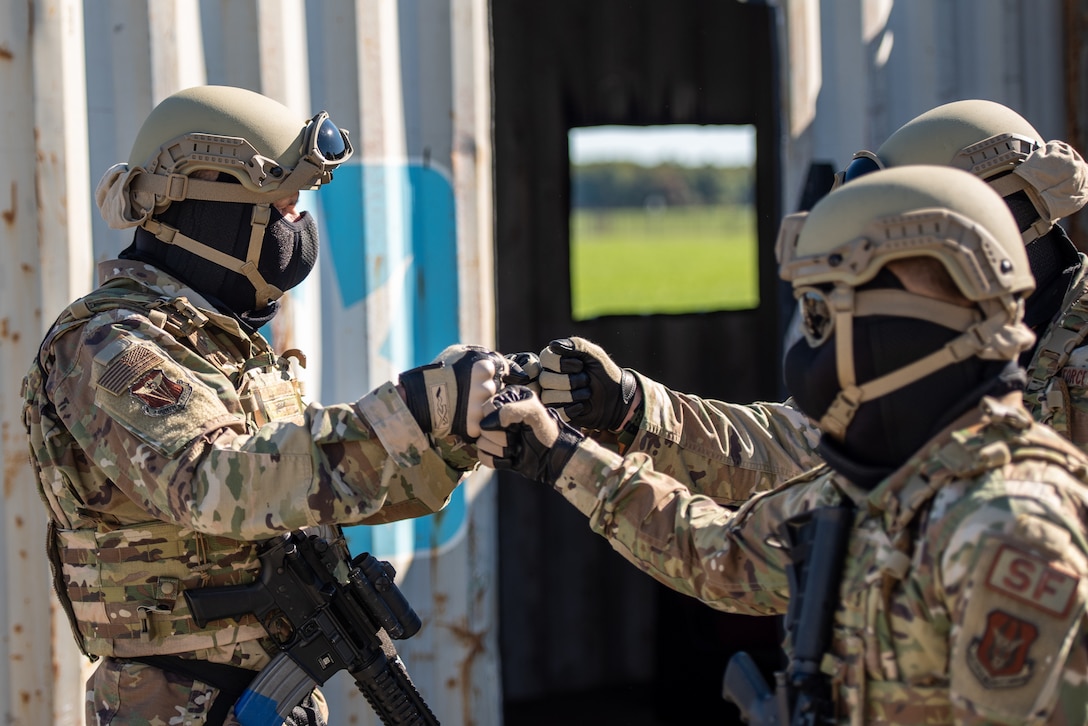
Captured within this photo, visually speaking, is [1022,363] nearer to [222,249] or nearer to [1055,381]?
[1055,381]

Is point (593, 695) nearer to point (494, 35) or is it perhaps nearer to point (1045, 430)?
point (494, 35)

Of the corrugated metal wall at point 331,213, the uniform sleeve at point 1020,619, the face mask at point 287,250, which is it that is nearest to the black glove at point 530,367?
the face mask at point 287,250

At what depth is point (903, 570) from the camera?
6.18ft

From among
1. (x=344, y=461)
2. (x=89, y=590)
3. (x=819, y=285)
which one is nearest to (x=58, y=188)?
(x=89, y=590)

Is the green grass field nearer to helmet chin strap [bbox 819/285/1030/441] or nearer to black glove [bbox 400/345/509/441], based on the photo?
black glove [bbox 400/345/509/441]

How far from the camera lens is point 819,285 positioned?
2.04 m

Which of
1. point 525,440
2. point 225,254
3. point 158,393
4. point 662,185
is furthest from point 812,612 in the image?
point 662,185

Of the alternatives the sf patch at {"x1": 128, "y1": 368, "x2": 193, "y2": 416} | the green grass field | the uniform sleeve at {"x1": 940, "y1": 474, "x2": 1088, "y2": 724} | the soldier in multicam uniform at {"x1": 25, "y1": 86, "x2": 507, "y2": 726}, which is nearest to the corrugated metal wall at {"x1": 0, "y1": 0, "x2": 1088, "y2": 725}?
the soldier in multicam uniform at {"x1": 25, "y1": 86, "x2": 507, "y2": 726}

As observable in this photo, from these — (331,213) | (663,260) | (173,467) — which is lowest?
(173,467)

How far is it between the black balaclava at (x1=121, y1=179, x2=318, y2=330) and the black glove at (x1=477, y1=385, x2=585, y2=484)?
2.56 feet

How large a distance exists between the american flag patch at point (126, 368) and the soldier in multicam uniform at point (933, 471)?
4.50 feet

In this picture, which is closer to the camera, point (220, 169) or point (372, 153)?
point (220, 169)

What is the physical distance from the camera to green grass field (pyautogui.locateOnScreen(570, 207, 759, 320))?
3772cm

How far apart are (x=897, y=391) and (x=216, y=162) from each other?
1705 mm
